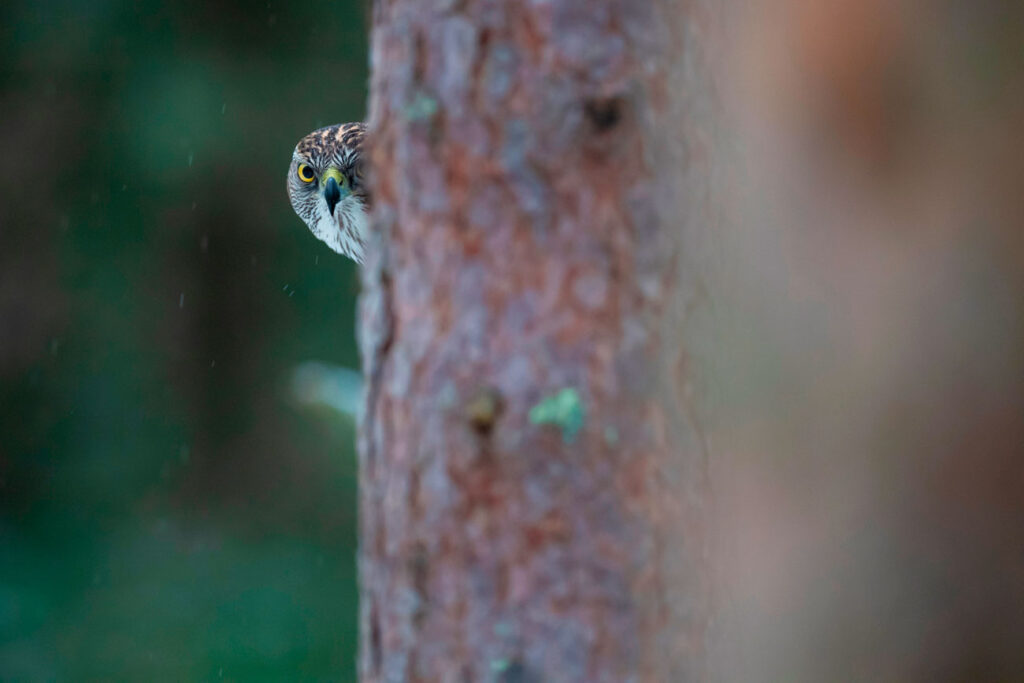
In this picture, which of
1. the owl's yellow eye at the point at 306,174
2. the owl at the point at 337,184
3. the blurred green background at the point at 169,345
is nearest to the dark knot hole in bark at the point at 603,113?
the owl at the point at 337,184

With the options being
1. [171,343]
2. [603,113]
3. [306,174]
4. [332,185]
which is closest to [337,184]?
[332,185]

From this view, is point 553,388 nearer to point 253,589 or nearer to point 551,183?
point 551,183

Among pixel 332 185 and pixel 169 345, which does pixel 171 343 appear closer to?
pixel 169 345

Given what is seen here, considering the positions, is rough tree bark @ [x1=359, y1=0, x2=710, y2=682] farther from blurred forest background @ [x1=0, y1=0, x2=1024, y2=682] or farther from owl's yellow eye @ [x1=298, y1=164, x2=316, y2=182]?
owl's yellow eye @ [x1=298, y1=164, x2=316, y2=182]

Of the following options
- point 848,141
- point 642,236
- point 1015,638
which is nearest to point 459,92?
point 642,236

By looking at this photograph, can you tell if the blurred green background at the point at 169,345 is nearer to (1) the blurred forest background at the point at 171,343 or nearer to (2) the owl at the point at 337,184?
(1) the blurred forest background at the point at 171,343

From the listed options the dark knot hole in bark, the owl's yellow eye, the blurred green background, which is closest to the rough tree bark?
the dark knot hole in bark
